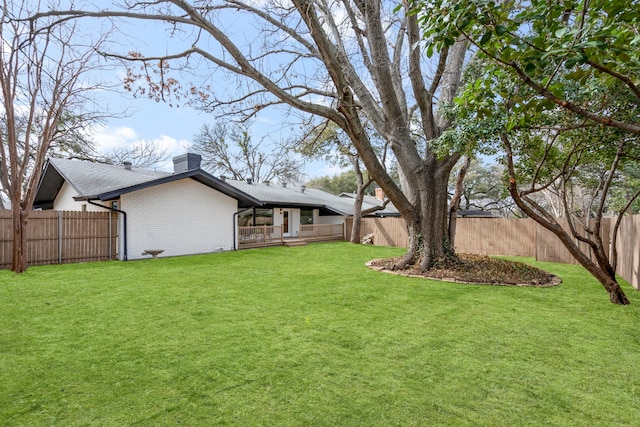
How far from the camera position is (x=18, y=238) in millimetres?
8109

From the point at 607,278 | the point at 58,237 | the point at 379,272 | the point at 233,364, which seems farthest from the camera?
the point at 58,237

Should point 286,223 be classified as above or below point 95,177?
below

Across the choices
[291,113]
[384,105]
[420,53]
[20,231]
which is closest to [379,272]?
[384,105]

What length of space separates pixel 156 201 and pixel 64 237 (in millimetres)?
2736

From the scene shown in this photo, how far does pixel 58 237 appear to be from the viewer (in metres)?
9.59

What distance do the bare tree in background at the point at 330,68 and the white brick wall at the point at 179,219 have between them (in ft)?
16.7

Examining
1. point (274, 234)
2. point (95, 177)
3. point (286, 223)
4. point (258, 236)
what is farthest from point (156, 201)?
point (286, 223)

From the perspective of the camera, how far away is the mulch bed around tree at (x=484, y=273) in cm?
682

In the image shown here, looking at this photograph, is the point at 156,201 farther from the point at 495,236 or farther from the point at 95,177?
the point at 495,236

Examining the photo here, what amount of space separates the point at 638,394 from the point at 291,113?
7.72 metres

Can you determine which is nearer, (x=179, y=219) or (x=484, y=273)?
(x=484, y=273)

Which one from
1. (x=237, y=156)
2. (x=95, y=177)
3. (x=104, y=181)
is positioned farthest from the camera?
(x=237, y=156)

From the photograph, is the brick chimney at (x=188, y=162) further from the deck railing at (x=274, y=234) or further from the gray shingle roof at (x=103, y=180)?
the deck railing at (x=274, y=234)

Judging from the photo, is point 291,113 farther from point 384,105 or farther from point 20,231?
point 20,231
